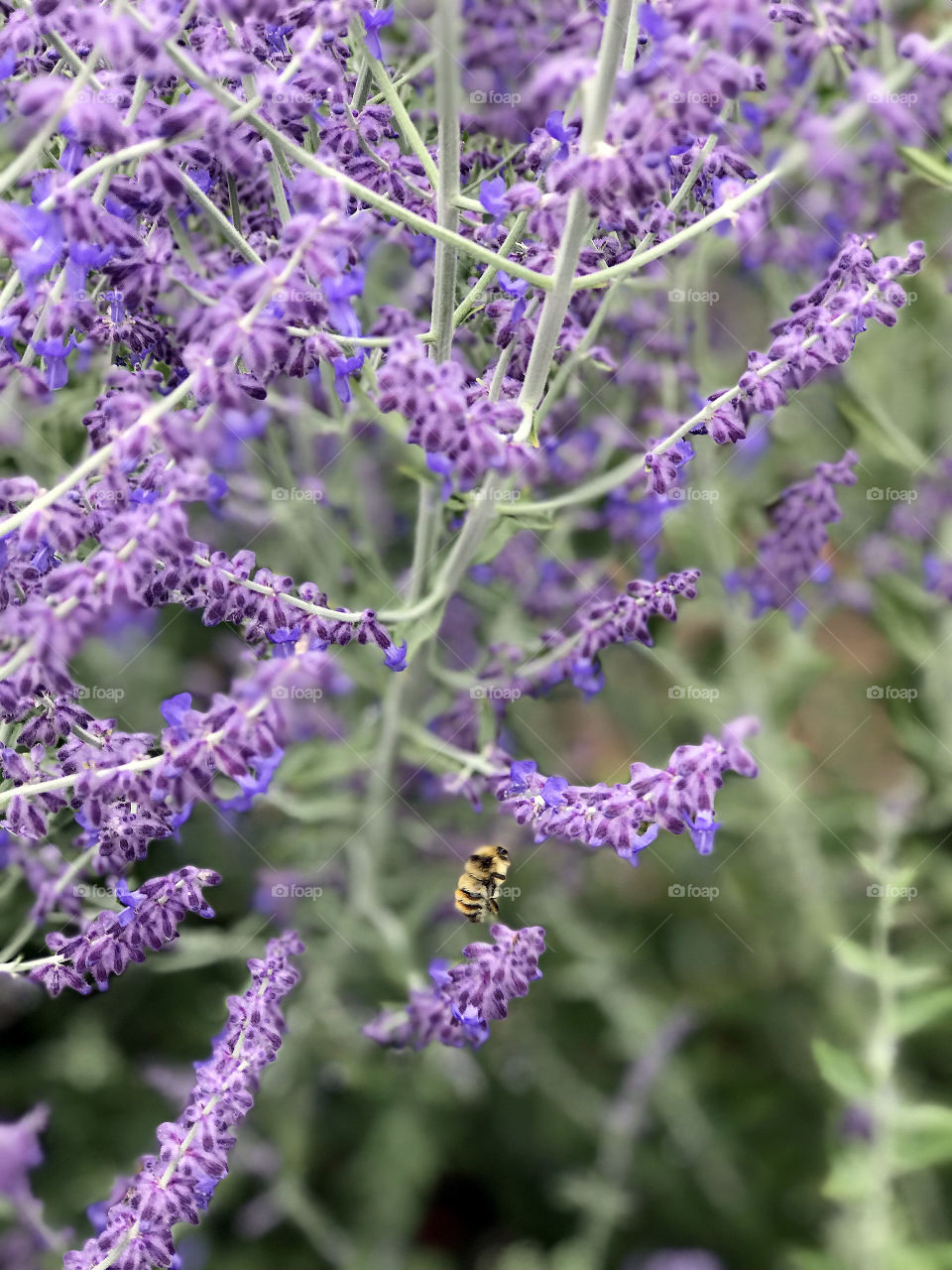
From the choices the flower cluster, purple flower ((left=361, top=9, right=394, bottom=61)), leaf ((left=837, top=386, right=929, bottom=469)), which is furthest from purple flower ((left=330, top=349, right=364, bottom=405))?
leaf ((left=837, top=386, right=929, bottom=469))

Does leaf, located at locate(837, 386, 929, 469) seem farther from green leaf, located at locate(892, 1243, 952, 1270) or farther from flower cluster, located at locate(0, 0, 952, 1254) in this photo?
green leaf, located at locate(892, 1243, 952, 1270)

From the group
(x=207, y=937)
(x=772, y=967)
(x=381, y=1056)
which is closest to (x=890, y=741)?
(x=772, y=967)

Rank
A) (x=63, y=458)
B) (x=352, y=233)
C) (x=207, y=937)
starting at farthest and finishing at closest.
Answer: (x=207, y=937) → (x=63, y=458) → (x=352, y=233)

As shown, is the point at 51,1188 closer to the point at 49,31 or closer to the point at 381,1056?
the point at 381,1056

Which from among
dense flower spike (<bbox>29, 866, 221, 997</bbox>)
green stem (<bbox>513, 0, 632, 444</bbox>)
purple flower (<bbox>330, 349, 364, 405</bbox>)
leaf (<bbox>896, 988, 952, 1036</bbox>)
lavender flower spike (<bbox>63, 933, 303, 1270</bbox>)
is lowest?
leaf (<bbox>896, 988, 952, 1036</bbox>)

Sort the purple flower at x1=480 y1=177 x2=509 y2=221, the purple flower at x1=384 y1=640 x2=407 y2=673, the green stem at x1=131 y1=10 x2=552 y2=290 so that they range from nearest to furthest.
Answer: the green stem at x1=131 y1=10 x2=552 y2=290 → the purple flower at x1=480 y1=177 x2=509 y2=221 → the purple flower at x1=384 y1=640 x2=407 y2=673

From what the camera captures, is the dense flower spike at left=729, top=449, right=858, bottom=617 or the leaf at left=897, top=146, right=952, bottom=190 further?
the dense flower spike at left=729, top=449, right=858, bottom=617

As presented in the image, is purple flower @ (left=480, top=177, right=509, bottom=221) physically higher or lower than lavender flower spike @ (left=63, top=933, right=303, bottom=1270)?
higher
